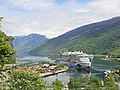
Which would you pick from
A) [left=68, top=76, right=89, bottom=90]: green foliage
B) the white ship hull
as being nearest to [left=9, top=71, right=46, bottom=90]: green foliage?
[left=68, top=76, right=89, bottom=90]: green foliage

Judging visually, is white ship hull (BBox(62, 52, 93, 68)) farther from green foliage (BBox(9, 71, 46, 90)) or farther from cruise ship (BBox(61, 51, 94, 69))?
green foliage (BBox(9, 71, 46, 90))

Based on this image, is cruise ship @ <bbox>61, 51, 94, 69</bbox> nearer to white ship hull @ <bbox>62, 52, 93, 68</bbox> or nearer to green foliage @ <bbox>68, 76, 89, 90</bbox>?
white ship hull @ <bbox>62, 52, 93, 68</bbox>

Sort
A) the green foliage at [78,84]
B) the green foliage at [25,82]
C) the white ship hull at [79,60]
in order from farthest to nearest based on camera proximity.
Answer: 1. the white ship hull at [79,60]
2. the green foliage at [78,84]
3. the green foliage at [25,82]

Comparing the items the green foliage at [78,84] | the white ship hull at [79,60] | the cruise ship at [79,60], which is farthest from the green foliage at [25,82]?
the white ship hull at [79,60]

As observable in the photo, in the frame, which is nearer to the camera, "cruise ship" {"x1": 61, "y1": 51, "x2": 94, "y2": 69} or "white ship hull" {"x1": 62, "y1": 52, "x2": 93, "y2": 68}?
"cruise ship" {"x1": 61, "y1": 51, "x2": 94, "y2": 69}

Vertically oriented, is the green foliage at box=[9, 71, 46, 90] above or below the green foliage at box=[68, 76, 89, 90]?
above

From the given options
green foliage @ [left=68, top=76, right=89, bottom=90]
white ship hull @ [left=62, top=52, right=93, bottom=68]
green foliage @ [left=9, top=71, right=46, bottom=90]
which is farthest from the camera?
white ship hull @ [left=62, top=52, right=93, bottom=68]

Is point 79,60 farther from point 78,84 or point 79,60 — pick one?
point 78,84

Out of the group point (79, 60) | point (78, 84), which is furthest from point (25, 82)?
point (79, 60)

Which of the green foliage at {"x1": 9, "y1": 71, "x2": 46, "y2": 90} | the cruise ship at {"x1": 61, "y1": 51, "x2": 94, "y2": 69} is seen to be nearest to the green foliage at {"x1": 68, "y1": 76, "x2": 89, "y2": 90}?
the green foliage at {"x1": 9, "y1": 71, "x2": 46, "y2": 90}

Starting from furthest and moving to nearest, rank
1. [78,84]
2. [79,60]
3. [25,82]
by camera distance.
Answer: [79,60]
[78,84]
[25,82]

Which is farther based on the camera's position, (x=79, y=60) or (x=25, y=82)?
(x=79, y=60)

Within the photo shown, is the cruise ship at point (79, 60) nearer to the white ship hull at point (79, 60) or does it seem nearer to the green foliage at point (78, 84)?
the white ship hull at point (79, 60)

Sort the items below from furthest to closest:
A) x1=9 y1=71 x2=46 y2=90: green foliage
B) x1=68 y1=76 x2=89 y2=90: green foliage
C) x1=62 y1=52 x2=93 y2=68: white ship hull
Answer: x1=62 y1=52 x2=93 y2=68: white ship hull < x1=68 y1=76 x2=89 y2=90: green foliage < x1=9 y1=71 x2=46 y2=90: green foliage
